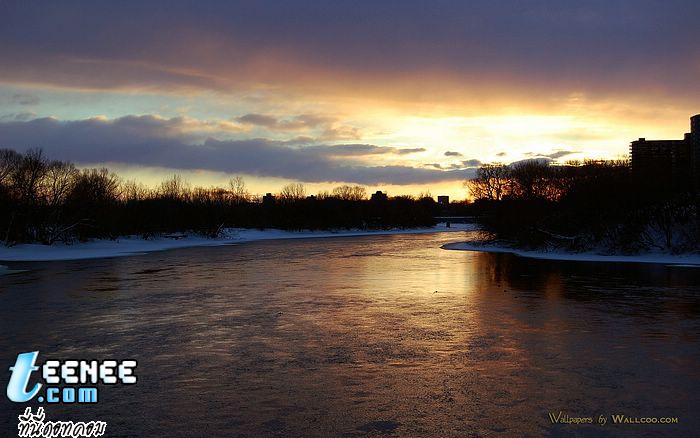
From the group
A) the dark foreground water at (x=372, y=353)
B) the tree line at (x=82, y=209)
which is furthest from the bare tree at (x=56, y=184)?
the dark foreground water at (x=372, y=353)

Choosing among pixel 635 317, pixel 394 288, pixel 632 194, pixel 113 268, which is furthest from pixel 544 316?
pixel 632 194

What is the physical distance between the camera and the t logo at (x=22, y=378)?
10094 millimetres

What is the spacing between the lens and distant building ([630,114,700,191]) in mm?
56938

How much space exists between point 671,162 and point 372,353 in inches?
4010

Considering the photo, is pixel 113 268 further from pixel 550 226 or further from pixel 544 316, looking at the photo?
pixel 550 226

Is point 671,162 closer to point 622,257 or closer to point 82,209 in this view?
point 622,257

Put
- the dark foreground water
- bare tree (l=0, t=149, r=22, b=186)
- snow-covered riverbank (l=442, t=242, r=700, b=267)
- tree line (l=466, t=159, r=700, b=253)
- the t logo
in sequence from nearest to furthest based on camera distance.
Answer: the dark foreground water
the t logo
snow-covered riverbank (l=442, t=242, r=700, b=267)
tree line (l=466, t=159, r=700, b=253)
bare tree (l=0, t=149, r=22, b=186)

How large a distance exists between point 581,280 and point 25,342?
87.4ft

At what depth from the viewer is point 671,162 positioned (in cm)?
9775

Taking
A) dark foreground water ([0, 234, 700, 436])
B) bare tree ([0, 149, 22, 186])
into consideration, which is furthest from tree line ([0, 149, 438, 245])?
dark foreground water ([0, 234, 700, 436])

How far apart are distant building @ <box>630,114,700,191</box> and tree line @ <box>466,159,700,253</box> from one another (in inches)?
59.5

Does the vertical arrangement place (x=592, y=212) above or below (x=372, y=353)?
above

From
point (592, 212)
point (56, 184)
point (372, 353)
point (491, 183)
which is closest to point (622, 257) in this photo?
point (592, 212)

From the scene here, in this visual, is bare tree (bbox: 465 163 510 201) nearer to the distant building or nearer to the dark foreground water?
the distant building
